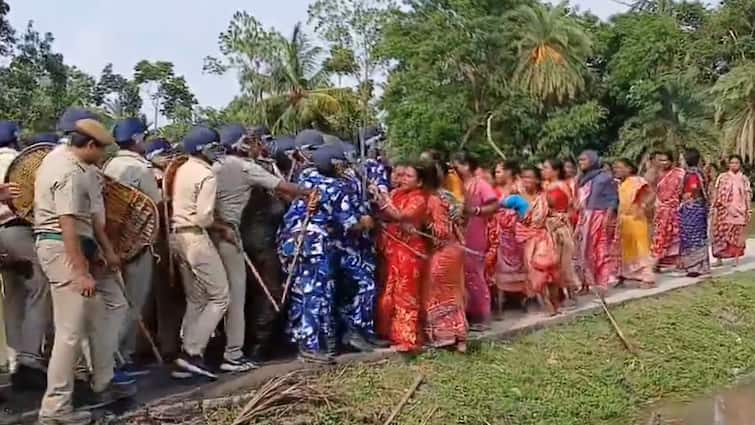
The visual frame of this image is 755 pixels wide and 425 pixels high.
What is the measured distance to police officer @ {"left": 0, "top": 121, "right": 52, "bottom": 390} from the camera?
18.4 ft

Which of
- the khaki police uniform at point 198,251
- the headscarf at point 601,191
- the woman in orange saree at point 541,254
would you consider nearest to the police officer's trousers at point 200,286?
the khaki police uniform at point 198,251

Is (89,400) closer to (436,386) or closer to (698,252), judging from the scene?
(436,386)

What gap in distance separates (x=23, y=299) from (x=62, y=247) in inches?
41.2

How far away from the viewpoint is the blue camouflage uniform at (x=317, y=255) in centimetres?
642

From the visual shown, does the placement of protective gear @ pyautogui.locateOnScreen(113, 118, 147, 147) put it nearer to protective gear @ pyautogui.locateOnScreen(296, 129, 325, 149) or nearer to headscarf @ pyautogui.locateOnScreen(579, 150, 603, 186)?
protective gear @ pyautogui.locateOnScreen(296, 129, 325, 149)

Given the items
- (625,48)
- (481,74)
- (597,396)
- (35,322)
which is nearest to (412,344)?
(597,396)

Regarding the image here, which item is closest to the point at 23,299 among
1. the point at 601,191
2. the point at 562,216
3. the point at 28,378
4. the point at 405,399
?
the point at 28,378

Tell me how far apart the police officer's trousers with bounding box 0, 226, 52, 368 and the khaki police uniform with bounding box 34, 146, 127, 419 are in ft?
2.17

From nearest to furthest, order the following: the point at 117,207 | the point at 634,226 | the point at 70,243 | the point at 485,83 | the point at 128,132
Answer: the point at 70,243, the point at 117,207, the point at 128,132, the point at 634,226, the point at 485,83

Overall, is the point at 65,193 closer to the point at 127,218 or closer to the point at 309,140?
the point at 127,218

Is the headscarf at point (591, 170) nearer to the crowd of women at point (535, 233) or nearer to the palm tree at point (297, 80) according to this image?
the crowd of women at point (535, 233)

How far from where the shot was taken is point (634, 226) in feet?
Answer: 34.9

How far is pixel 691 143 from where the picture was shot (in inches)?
1099

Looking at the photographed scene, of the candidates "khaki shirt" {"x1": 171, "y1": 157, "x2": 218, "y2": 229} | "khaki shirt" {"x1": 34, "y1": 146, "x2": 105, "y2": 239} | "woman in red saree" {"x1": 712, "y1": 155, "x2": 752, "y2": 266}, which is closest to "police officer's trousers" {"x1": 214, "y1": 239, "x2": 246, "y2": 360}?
"khaki shirt" {"x1": 171, "y1": 157, "x2": 218, "y2": 229}
